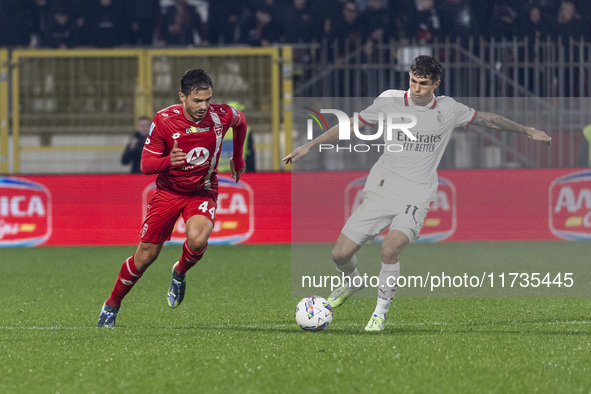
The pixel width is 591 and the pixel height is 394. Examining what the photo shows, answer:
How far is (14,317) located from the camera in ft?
26.8

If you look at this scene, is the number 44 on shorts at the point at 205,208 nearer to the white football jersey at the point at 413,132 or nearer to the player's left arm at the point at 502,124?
the white football jersey at the point at 413,132

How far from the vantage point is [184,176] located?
7.64 m

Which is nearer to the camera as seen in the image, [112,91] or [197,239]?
[197,239]

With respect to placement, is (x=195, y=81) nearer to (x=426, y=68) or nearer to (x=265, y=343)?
(x=426, y=68)

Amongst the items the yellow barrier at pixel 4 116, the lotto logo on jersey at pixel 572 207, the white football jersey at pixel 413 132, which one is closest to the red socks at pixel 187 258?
the white football jersey at pixel 413 132

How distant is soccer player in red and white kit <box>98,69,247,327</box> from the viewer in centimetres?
736

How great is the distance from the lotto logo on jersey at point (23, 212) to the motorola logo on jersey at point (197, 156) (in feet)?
20.9

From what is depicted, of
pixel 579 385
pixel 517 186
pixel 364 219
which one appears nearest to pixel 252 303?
pixel 364 219

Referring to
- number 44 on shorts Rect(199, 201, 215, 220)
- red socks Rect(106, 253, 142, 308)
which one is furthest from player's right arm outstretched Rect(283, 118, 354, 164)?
red socks Rect(106, 253, 142, 308)

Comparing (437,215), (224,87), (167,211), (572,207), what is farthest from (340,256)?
(224,87)

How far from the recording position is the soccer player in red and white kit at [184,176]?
24.1ft

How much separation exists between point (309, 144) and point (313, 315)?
1190mm

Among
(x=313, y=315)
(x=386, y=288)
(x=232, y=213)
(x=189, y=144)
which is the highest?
(x=189, y=144)

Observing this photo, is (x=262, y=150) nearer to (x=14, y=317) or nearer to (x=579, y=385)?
(x=14, y=317)
